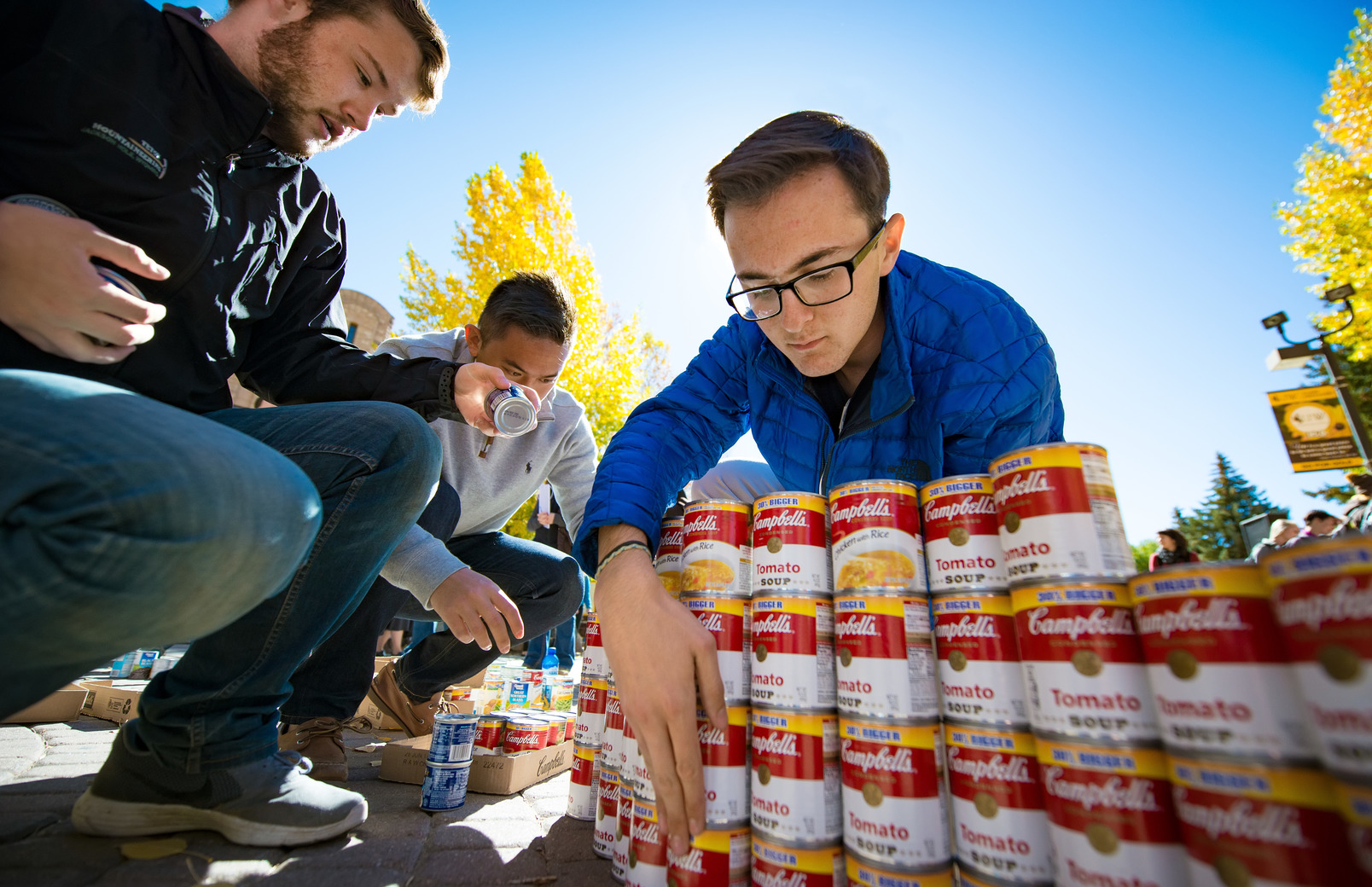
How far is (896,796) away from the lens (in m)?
1.13

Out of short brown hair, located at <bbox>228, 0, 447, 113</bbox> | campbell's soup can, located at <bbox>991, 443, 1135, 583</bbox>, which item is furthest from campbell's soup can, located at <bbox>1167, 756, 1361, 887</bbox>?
short brown hair, located at <bbox>228, 0, 447, 113</bbox>

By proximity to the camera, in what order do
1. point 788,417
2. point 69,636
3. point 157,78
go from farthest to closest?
point 788,417 → point 157,78 → point 69,636

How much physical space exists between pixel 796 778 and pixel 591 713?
93 cm

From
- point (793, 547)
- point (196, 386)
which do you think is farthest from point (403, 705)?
point (793, 547)

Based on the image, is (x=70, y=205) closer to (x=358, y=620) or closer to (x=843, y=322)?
(x=358, y=620)

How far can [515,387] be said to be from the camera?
203 centimetres

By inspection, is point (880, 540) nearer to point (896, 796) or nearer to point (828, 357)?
point (896, 796)

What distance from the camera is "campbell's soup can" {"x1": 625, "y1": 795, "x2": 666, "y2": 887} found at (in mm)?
1280

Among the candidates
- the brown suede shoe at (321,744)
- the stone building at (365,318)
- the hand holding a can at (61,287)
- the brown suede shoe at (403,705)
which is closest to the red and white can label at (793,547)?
the hand holding a can at (61,287)

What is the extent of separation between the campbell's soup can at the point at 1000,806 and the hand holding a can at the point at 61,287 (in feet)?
6.34

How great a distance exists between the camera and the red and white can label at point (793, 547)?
53.6 inches

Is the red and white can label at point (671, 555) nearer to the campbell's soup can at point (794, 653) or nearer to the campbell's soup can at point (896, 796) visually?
the campbell's soup can at point (794, 653)

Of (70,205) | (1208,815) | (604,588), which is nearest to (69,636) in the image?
(604,588)

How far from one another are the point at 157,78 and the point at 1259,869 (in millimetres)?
2798
